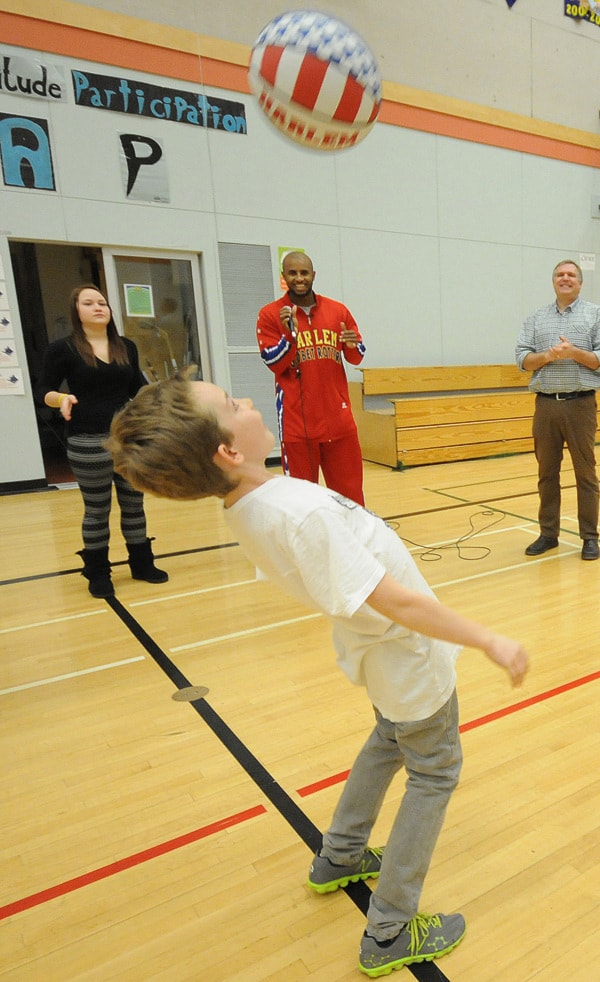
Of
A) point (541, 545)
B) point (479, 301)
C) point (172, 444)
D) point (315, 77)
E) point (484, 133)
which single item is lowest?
point (541, 545)

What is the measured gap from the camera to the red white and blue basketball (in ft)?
7.34

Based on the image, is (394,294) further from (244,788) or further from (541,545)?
(244,788)

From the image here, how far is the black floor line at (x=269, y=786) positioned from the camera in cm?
120

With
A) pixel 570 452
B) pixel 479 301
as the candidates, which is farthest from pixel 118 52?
pixel 570 452

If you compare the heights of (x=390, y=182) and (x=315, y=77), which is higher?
(x=390, y=182)

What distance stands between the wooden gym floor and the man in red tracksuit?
0.79 m

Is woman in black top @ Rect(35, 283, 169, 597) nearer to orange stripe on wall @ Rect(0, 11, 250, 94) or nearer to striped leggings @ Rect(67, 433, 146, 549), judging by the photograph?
striped leggings @ Rect(67, 433, 146, 549)

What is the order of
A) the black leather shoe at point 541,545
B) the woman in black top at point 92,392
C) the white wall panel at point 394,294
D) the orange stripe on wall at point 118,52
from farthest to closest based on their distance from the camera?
the white wall panel at point 394,294 < the orange stripe on wall at point 118,52 < the black leather shoe at point 541,545 < the woman in black top at point 92,392

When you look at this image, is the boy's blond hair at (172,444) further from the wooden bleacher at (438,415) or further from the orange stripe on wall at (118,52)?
the orange stripe on wall at (118,52)

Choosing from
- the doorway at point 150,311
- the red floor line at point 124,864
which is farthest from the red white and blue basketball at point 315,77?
the doorway at point 150,311

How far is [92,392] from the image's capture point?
10.4 feet

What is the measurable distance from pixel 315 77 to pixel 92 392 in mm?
1774

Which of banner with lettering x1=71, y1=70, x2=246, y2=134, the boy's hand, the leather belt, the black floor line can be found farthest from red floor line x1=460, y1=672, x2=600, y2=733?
banner with lettering x1=71, y1=70, x2=246, y2=134

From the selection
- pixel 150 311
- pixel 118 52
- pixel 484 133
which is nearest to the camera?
pixel 118 52
